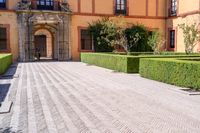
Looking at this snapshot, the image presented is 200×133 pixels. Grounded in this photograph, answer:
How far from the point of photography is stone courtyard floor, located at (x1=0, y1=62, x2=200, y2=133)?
19.4ft

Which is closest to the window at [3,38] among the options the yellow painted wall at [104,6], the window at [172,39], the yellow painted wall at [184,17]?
the yellow painted wall at [104,6]

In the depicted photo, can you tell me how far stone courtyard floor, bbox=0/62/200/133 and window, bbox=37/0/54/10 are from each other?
1808cm

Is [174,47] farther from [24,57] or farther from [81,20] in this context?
[24,57]

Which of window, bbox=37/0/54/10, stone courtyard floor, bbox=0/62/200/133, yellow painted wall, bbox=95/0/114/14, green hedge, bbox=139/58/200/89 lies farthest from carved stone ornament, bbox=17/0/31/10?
stone courtyard floor, bbox=0/62/200/133

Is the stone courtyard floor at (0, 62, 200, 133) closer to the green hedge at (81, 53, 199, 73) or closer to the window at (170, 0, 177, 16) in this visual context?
the green hedge at (81, 53, 199, 73)

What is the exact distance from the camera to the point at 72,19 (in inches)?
1145

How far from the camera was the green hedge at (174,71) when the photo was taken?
10158mm

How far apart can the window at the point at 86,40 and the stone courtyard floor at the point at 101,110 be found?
18.8m

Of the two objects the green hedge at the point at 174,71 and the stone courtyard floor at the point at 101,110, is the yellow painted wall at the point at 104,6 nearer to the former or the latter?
the green hedge at the point at 174,71

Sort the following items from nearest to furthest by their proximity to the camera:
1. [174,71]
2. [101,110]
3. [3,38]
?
[101,110] < [174,71] < [3,38]

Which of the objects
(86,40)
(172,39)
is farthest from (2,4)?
(172,39)

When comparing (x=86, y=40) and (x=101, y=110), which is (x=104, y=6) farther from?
(x=101, y=110)

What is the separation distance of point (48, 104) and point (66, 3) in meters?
21.6

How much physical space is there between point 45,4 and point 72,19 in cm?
304
